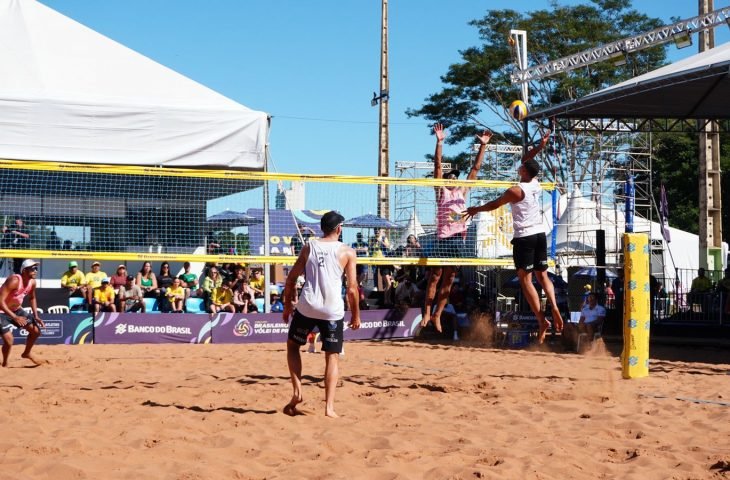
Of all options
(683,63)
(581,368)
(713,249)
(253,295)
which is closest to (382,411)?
(581,368)

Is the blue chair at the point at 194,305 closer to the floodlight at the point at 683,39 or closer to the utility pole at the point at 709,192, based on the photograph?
the utility pole at the point at 709,192

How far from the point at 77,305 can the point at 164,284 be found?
1.50 meters

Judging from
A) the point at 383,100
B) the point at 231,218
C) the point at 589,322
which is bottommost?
the point at 589,322

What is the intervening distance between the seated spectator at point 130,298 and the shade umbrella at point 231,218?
250 cm

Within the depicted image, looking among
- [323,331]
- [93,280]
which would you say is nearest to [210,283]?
[93,280]

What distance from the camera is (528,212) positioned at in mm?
8711

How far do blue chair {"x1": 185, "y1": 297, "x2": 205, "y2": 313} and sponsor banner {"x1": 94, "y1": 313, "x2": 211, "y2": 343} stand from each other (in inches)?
26.0

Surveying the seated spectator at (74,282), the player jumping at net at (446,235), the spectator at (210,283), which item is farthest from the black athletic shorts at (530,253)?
the seated spectator at (74,282)

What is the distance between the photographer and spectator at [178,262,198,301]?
15.2m

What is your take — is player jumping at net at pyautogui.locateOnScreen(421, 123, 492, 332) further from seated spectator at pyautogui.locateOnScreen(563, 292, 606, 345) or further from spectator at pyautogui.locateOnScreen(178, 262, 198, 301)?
spectator at pyautogui.locateOnScreen(178, 262, 198, 301)

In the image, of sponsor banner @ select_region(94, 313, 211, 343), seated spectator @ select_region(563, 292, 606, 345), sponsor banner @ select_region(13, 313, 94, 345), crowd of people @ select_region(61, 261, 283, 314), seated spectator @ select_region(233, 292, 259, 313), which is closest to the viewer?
seated spectator @ select_region(563, 292, 606, 345)

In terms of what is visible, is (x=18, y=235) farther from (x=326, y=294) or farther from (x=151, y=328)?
(x=326, y=294)

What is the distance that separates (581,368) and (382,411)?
4.11m

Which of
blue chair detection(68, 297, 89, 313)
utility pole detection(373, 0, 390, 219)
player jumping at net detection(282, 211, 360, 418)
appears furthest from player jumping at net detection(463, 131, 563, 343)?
utility pole detection(373, 0, 390, 219)
